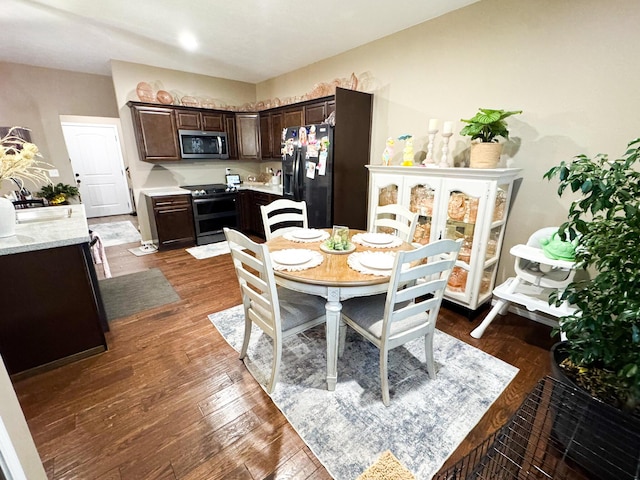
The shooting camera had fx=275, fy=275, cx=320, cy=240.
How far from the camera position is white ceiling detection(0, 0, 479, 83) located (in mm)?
2498

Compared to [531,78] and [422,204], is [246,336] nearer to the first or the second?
[422,204]

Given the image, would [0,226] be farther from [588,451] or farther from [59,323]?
[588,451]

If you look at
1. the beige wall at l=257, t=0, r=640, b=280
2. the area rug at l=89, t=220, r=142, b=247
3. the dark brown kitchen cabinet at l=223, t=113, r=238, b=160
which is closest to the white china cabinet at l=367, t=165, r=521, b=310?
the beige wall at l=257, t=0, r=640, b=280

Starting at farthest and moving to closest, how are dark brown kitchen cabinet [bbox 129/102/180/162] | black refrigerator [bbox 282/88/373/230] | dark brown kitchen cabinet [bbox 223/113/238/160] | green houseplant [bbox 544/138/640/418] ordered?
dark brown kitchen cabinet [bbox 223/113/238/160] → dark brown kitchen cabinet [bbox 129/102/180/162] → black refrigerator [bbox 282/88/373/230] → green houseplant [bbox 544/138/640/418]

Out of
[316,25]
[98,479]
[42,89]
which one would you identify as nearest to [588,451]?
[98,479]

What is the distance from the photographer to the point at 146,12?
262 cm

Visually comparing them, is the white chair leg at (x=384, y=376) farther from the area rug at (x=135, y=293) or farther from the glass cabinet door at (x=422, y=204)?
the area rug at (x=135, y=293)

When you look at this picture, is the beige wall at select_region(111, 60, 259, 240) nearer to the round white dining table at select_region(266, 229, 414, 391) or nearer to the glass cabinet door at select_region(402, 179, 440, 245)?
the glass cabinet door at select_region(402, 179, 440, 245)

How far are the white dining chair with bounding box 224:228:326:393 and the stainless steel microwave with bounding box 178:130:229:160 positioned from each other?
343 cm

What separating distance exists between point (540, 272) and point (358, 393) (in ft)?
5.59

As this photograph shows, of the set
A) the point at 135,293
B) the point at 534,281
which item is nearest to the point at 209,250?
the point at 135,293

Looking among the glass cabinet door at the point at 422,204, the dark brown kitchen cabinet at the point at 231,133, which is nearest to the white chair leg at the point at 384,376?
the glass cabinet door at the point at 422,204

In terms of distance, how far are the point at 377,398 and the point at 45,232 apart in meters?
2.49

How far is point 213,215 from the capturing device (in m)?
4.57
